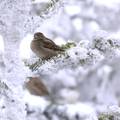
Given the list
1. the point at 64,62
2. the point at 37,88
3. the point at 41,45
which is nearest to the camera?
the point at 64,62

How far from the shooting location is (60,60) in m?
2.47

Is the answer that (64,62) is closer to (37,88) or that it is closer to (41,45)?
(41,45)

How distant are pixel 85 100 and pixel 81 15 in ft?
3.43

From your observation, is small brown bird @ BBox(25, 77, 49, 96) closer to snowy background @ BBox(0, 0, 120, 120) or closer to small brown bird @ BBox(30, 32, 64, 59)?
snowy background @ BBox(0, 0, 120, 120)

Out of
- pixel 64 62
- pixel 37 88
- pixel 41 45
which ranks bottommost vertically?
pixel 64 62

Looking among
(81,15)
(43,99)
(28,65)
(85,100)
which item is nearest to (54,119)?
(43,99)

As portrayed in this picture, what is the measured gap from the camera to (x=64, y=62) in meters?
2.46

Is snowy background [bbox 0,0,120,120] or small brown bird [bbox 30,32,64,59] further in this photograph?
small brown bird [bbox 30,32,64,59]

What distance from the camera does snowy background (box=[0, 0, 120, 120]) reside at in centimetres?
234

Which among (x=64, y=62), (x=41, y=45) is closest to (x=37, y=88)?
(x=41, y=45)

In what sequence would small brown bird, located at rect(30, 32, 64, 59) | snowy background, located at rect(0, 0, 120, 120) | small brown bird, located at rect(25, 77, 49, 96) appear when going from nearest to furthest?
snowy background, located at rect(0, 0, 120, 120) < small brown bird, located at rect(30, 32, 64, 59) < small brown bird, located at rect(25, 77, 49, 96)

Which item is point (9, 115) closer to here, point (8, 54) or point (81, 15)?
point (8, 54)

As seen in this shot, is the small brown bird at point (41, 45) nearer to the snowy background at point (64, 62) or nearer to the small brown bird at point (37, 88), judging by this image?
the snowy background at point (64, 62)

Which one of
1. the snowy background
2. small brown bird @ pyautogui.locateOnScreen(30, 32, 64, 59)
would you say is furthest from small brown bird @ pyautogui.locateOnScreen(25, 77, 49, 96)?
small brown bird @ pyautogui.locateOnScreen(30, 32, 64, 59)
